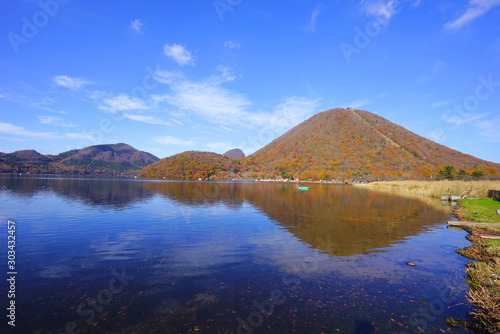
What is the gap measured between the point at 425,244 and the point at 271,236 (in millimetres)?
11101

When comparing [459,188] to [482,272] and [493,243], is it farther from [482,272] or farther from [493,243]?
[482,272]

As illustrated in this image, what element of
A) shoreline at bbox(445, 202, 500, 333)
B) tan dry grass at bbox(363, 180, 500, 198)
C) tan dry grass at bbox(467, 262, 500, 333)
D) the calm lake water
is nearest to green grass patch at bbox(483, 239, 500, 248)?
shoreline at bbox(445, 202, 500, 333)

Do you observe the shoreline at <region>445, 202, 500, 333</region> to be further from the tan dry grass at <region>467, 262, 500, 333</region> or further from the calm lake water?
the calm lake water

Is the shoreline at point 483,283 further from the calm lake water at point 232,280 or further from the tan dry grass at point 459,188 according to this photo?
the tan dry grass at point 459,188

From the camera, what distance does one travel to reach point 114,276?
36.3 ft

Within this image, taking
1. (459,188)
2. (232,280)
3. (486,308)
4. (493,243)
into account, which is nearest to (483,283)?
(486,308)

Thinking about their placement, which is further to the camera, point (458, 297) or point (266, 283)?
point (266, 283)

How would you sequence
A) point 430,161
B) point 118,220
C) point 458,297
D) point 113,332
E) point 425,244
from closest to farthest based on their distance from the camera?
point 113,332 < point 458,297 < point 425,244 < point 118,220 < point 430,161

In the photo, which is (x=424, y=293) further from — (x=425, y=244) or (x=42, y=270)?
(x=42, y=270)

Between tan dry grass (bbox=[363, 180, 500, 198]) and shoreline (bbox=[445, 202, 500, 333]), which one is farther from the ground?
tan dry grass (bbox=[363, 180, 500, 198])

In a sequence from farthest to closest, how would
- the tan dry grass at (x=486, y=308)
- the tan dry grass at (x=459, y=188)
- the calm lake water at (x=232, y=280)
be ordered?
the tan dry grass at (x=459, y=188) < the calm lake water at (x=232, y=280) < the tan dry grass at (x=486, y=308)

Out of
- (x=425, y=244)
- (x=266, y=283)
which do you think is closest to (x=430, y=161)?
(x=425, y=244)

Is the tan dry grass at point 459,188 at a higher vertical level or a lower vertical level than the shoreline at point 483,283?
higher

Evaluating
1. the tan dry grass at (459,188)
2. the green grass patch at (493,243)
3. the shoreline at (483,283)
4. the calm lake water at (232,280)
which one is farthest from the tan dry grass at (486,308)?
the tan dry grass at (459,188)
